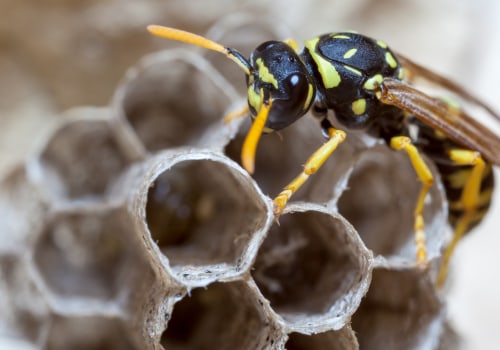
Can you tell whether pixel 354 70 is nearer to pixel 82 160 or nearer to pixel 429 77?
pixel 429 77

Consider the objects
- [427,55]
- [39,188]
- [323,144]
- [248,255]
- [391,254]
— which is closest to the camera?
[248,255]

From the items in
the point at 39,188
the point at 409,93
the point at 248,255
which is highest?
the point at 409,93

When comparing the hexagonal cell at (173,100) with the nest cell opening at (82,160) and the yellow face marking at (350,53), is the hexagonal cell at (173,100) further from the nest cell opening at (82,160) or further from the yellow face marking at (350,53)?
the yellow face marking at (350,53)

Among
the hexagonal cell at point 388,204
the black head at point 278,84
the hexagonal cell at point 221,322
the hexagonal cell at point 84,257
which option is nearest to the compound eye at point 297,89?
the black head at point 278,84

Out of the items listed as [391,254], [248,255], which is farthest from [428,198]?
[248,255]

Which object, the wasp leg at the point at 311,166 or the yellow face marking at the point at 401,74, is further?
the yellow face marking at the point at 401,74

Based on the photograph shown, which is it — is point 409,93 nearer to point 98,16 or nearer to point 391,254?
point 391,254

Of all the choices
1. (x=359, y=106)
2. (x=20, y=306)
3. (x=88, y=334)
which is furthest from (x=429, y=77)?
(x=20, y=306)

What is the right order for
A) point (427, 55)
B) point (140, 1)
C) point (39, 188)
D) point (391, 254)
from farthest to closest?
1. point (427, 55)
2. point (140, 1)
3. point (39, 188)
4. point (391, 254)
